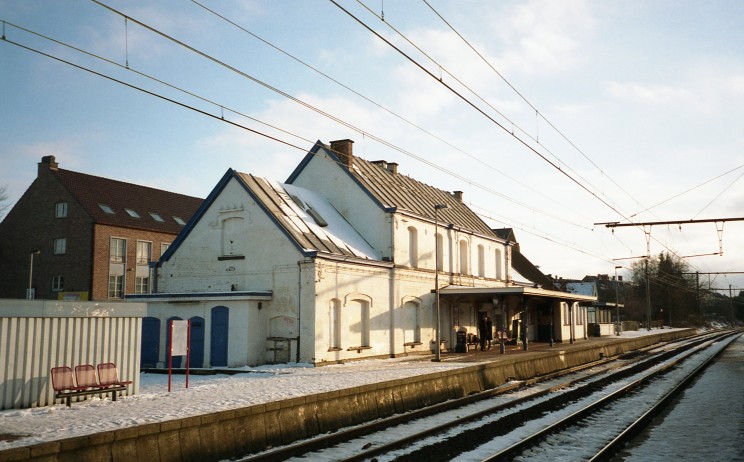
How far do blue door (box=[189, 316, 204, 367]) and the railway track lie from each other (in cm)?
1202

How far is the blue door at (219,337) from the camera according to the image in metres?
24.3

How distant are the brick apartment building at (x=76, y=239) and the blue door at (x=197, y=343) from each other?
23401 mm

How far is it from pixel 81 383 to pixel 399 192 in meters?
22.4

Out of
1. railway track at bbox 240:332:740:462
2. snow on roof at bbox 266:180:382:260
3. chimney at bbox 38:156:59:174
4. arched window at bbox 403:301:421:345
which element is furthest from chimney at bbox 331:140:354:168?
chimney at bbox 38:156:59:174

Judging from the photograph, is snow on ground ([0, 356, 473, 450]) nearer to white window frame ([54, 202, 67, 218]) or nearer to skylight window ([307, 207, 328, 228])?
skylight window ([307, 207, 328, 228])

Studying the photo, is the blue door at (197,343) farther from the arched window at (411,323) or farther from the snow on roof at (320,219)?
the arched window at (411,323)

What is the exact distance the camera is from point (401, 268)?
30062mm

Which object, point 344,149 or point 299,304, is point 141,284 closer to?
point 344,149

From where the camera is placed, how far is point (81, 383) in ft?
44.5

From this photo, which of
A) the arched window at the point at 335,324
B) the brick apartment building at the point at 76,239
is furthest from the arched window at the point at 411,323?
the brick apartment building at the point at 76,239

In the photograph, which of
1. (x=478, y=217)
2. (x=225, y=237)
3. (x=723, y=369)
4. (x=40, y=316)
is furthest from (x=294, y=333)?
(x=478, y=217)

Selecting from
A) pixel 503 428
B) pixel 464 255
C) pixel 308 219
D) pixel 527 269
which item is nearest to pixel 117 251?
pixel 308 219

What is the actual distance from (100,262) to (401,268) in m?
26.4

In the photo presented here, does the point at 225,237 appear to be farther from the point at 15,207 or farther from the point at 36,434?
the point at 15,207
